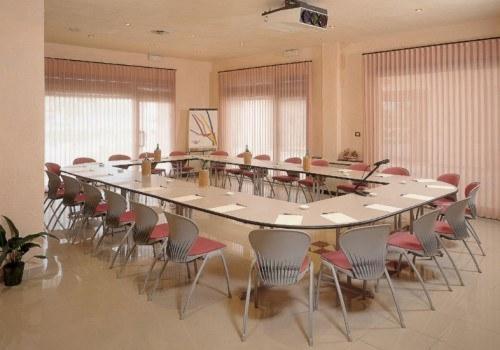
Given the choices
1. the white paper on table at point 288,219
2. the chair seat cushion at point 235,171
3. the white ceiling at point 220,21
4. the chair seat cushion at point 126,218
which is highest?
the white ceiling at point 220,21

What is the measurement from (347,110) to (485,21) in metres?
2.67

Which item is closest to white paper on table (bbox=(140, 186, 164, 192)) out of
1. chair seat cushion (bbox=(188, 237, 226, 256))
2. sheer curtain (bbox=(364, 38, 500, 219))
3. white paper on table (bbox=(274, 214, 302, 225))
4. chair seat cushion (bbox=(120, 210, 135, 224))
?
chair seat cushion (bbox=(120, 210, 135, 224))

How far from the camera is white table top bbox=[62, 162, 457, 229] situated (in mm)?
3346

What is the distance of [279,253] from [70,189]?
3446 mm

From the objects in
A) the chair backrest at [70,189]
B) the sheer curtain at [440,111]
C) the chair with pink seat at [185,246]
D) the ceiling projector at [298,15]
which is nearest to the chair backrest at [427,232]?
the chair with pink seat at [185,246]

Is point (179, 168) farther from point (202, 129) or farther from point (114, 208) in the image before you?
point (114, 208)

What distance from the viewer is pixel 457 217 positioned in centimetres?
382

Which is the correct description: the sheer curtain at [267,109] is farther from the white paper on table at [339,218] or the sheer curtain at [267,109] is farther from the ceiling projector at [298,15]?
Answer: the white paper on table at [339,218]

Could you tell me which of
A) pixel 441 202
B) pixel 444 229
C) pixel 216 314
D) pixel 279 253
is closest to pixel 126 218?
pixel 216 314

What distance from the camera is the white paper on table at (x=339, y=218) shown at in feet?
10.6

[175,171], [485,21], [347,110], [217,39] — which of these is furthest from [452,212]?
[175,171]

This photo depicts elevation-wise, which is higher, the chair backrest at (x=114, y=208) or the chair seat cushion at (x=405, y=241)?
the chair backrest at (x=114, y=208)

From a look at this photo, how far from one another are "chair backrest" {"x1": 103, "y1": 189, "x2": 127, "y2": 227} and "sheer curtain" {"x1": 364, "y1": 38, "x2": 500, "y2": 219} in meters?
4.91

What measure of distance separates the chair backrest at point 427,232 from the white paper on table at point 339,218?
19.3 inches
